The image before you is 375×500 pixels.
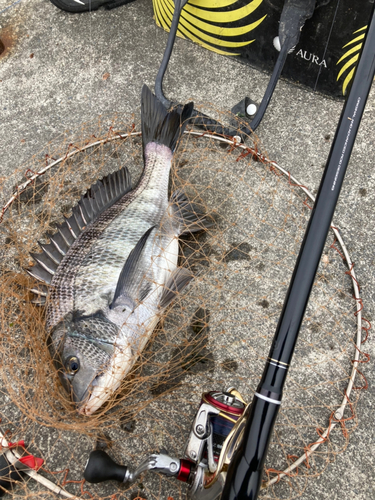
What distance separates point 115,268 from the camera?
2.48 m

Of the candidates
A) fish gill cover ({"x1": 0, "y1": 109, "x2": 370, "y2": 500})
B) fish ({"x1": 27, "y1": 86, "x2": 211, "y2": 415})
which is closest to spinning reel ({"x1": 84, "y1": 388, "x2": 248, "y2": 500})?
fish gill cover ({"x1": 0, "y1": 109, "x2": 370, "y2": 500})

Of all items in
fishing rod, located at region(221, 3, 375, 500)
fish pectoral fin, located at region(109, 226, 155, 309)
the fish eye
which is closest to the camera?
fishing rod, located at region(221, 3, 375, 500)

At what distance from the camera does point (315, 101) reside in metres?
3.23

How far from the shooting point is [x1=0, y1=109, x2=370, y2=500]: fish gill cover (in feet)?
7.57

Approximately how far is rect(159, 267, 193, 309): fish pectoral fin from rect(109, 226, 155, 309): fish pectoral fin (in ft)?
0.38

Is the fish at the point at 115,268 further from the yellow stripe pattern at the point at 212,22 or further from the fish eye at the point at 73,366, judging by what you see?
the yellow stripe pattern at the point at 212,22

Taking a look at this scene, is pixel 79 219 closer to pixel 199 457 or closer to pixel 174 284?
pixel 174 284

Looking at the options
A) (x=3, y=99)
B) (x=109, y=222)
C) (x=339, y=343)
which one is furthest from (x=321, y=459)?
(x=3, y=99)

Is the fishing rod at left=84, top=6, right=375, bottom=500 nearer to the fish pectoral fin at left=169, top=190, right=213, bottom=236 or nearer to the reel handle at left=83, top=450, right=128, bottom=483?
the reel handle at left=83, top=450, right=128, bottom=483

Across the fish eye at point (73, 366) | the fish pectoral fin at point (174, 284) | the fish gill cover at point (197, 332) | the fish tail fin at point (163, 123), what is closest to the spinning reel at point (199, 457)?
the fish gill cover at point (197, 332)

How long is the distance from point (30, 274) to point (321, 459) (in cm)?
212

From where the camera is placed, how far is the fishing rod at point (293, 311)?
1521mm

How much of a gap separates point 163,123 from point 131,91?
2.67 feet

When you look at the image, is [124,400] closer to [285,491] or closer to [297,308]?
[285,491]
